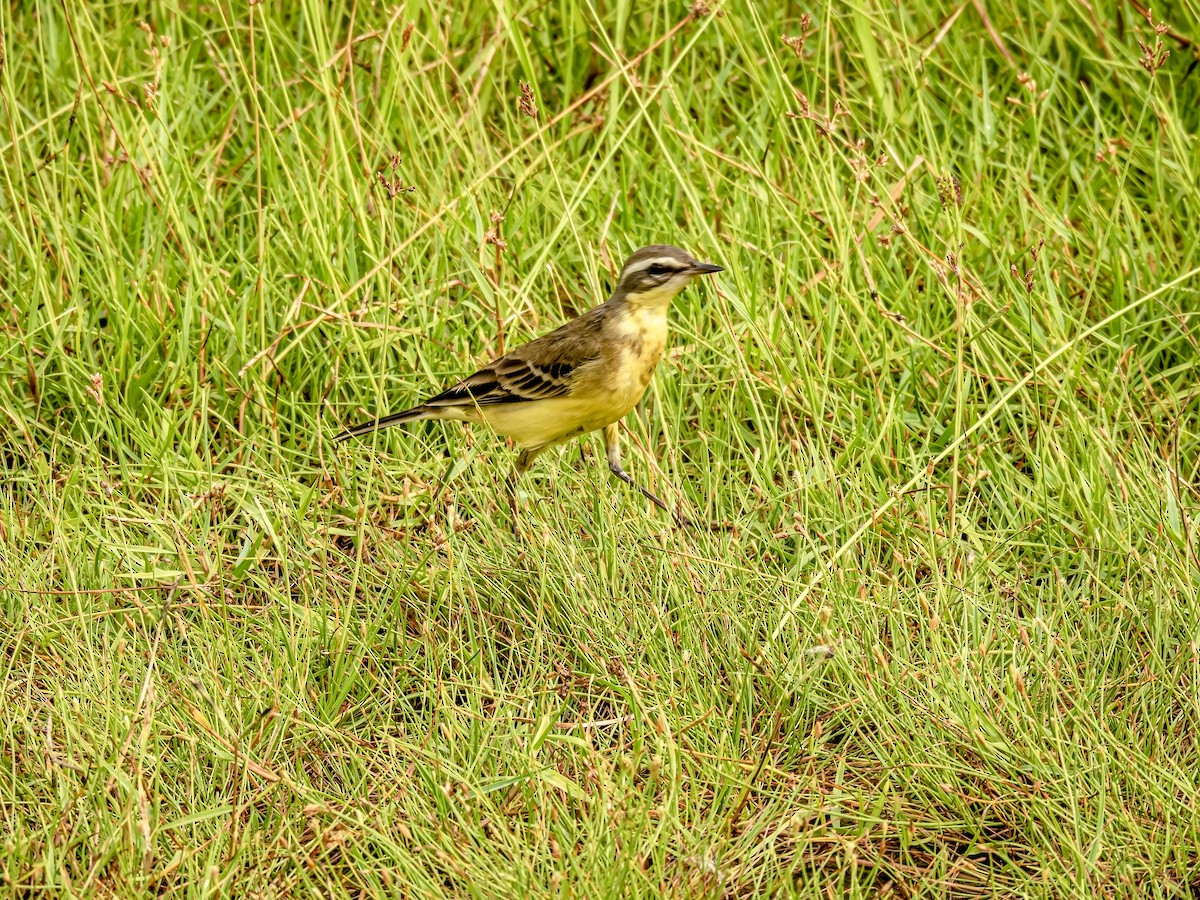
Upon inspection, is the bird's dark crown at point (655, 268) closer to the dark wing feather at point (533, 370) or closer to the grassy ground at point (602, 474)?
the dark wing feather at point (533, 370)

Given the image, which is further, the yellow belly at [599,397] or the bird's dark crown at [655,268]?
the bird's dark crown at [655,268]

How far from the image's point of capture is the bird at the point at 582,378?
5.45 meters

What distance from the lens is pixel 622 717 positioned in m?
4.56

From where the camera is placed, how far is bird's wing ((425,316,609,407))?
18.3 feet

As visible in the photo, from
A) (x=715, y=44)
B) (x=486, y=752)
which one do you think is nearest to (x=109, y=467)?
(x=486, y=752)

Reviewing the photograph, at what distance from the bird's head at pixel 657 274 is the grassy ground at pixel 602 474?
0.53 meters

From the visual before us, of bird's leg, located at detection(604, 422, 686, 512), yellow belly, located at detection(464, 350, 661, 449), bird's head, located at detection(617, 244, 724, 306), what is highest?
bird's head, located at detection(617, 244, 724, 306)

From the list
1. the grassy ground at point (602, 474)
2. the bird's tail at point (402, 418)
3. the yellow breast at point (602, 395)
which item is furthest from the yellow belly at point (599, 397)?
the grassy ground at point (602, 474)

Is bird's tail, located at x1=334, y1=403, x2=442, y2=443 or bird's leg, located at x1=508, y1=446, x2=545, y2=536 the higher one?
bird's tail, located at x1=334, y1=403, x2=442, y2=443

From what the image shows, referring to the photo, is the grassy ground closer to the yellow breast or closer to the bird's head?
the yellow breast

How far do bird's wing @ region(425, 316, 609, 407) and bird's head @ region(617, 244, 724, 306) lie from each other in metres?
0.23

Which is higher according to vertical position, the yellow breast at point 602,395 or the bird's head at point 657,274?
the bird's head at point 657,274

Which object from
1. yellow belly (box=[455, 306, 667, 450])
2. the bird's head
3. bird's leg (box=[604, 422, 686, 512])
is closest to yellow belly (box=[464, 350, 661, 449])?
yellow belly (box=[455, 306, 667, 450])

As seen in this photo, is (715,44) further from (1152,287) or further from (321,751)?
(321,751)
